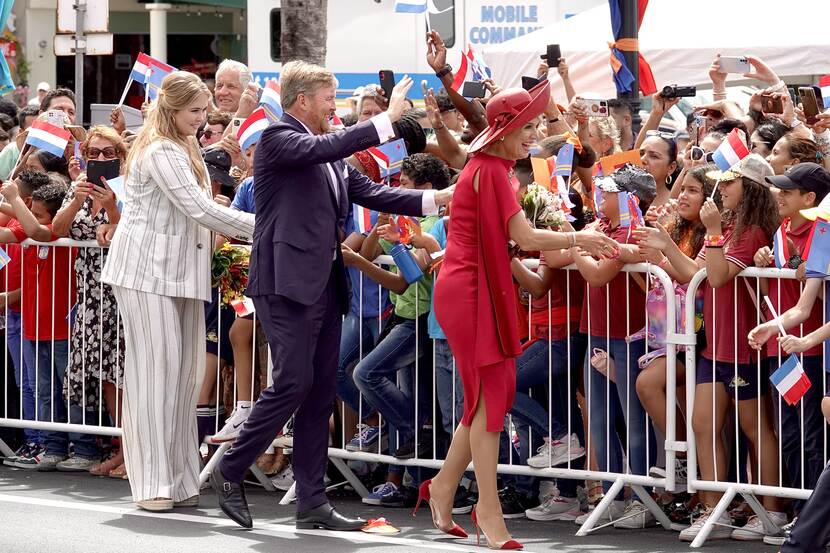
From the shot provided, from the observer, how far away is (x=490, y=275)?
7.20 m

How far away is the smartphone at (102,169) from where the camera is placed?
28.6 feet

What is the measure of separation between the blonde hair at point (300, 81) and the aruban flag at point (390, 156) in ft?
3.18

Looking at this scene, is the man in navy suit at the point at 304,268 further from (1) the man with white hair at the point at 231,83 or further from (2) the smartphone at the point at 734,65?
(1) the man with white hair at the point at 231,83

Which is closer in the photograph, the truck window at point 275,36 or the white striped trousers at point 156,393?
the white striped trousers at point 156,393

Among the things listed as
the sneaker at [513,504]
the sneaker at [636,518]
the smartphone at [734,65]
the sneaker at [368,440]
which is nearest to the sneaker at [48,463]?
the sneaker at [368,440]

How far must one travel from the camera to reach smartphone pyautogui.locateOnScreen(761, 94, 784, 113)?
9.10 metres

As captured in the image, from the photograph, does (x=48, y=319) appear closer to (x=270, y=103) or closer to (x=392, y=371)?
(x=270, y=103)

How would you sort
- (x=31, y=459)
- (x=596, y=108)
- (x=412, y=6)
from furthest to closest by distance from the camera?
(x=412, y=6) < (x=596, y=108) < (x=31, y=459)

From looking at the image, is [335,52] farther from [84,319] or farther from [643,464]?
[643,464]

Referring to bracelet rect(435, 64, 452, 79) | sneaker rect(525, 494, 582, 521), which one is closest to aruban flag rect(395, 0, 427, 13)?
bracelet rect(435, 64, 452, 79)

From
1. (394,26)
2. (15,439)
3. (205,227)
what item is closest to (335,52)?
(394,26)

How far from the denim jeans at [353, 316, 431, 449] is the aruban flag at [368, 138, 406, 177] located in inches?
33.3

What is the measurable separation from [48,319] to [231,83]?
244 centimetres

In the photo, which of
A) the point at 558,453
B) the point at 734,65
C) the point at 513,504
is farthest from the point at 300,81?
the point at 734,65
